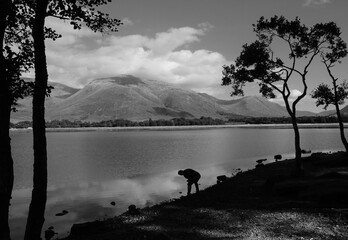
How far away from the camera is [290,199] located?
21.8m

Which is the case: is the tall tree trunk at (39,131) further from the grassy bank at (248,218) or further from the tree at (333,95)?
the tree at (333,95)

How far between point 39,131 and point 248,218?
11.7m

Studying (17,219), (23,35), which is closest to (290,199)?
(23,35)

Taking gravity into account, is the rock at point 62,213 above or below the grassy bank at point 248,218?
below

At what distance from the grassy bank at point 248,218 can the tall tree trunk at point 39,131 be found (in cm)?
435

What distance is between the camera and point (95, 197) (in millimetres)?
33438

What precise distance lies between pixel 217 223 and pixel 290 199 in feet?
23.4

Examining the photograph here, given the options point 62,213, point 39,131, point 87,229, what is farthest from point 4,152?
point 62,213

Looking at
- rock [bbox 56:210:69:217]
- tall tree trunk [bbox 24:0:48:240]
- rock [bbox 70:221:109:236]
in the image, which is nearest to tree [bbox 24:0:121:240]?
Result: tall tree trunk [bbox 24:0:48:240]

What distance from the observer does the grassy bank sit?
1520 cm

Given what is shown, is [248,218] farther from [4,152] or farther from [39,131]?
[4,152]

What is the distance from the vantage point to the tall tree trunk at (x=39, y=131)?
12453mm

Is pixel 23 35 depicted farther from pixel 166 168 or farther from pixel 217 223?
pixel 166 168

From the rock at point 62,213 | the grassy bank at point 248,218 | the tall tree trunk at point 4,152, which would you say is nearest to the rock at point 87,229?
the grassy bank at point 248,218
